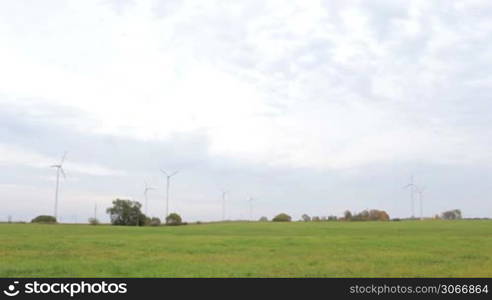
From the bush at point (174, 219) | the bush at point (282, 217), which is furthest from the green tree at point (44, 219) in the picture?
the bush at point (282, 217)

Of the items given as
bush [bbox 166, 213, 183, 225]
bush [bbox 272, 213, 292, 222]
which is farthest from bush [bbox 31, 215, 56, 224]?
bush [bbox 272, 213, 292, 222]

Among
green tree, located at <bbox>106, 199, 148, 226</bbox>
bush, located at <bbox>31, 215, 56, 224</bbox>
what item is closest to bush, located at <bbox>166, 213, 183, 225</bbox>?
green tree, located at <bbox>106, 199, 148, 226</bbox>

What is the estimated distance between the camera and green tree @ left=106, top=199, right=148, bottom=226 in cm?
17638

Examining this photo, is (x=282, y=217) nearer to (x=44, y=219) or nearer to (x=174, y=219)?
(x=174, y=219)

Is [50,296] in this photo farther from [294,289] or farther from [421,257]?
[421,257]

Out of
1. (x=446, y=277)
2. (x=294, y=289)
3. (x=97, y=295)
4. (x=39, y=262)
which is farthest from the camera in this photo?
(x=39, y=262)

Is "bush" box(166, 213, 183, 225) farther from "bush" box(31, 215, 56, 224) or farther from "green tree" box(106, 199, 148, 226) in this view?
"bush" box(31, 215, 56, 224)

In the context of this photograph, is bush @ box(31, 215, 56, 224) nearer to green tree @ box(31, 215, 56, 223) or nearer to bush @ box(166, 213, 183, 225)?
green tree @ box(31, 215, 56, 223)

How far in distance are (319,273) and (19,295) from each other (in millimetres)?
13619

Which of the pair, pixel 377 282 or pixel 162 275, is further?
pixel 162 275

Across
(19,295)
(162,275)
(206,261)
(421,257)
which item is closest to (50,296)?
(19,295)

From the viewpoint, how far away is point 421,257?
37156mm

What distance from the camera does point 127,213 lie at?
176875mm

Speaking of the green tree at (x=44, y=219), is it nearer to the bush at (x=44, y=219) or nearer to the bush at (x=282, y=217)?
the bush at (x=44, y=219)
